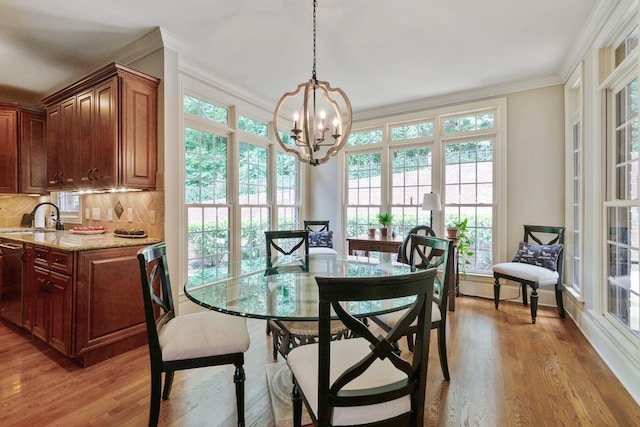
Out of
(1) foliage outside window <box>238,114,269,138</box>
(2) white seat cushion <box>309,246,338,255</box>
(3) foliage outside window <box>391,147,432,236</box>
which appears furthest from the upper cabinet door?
(3) foliage outside window <box>391,147,432,236</box>

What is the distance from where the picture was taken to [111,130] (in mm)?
2730

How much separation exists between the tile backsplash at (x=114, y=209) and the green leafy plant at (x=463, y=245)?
357cm

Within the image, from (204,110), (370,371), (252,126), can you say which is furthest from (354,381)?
(252,126)

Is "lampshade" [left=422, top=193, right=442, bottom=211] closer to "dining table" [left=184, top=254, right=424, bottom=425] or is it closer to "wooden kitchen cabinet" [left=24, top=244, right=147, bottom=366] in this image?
"dining table" [left=184, top=254, right=424, bottom=425]

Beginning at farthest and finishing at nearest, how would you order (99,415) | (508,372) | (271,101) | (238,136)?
(271,101) → (238,136) → (508,372) → (99,415)

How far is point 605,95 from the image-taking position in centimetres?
256

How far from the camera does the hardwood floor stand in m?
1.74

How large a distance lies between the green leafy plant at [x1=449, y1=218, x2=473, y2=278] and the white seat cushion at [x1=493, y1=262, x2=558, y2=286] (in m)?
0.60

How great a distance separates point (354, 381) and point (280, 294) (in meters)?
0.74

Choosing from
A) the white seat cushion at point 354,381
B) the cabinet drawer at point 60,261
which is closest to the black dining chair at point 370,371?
the white seat cushion at point 354,381

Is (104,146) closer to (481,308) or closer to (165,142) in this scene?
(165,142)

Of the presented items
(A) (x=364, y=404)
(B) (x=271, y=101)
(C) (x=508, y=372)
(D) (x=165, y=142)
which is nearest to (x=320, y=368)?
(A) (x=364, y=404)

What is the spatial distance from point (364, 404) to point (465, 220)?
3.37 m

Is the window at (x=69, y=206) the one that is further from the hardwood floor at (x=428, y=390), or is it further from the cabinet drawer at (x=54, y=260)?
the hardwood floor at (x=428, y=390)
